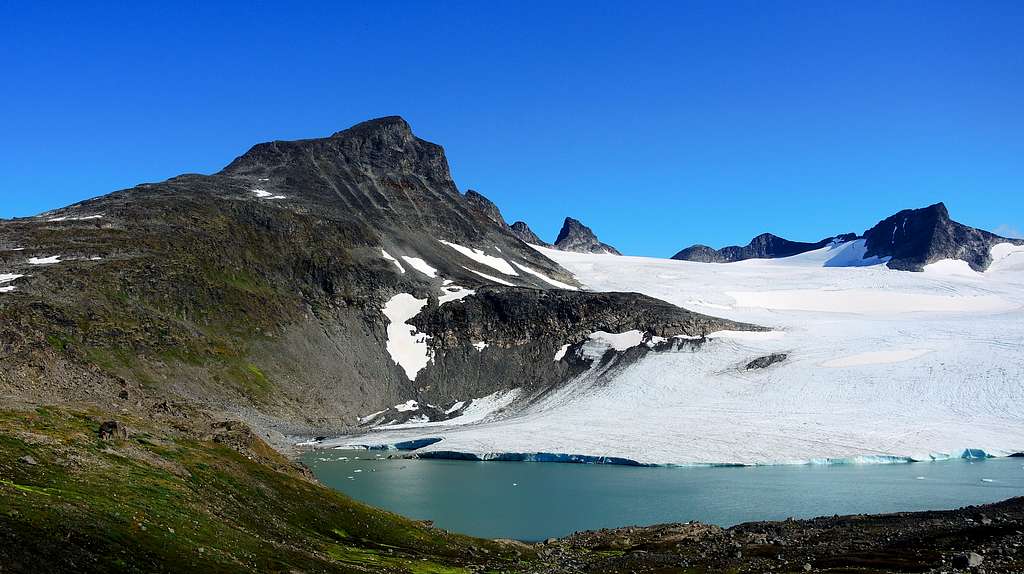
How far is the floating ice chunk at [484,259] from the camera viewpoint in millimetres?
168375

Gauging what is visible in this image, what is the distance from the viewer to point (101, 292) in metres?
98.2

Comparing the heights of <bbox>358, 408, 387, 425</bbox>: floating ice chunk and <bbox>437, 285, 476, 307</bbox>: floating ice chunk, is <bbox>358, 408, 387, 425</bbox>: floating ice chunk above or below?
below

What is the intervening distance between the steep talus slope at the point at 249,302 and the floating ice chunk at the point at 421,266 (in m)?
0.35

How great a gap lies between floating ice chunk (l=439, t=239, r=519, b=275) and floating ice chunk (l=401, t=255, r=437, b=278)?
20174mm

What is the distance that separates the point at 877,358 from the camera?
10975cm

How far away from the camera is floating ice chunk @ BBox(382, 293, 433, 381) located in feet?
392

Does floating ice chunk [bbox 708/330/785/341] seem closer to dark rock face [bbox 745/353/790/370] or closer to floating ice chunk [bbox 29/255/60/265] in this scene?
dark rock face [bbox 745/353/790/370]

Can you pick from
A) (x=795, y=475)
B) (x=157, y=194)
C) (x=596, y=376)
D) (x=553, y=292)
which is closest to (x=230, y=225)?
(x=157, y=194)

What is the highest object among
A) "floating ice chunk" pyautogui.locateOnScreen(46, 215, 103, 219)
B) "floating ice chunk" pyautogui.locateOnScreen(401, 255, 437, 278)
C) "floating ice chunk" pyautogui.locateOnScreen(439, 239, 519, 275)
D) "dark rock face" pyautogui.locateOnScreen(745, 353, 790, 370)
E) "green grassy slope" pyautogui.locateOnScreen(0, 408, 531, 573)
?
"floating ice chunk" pyautogui.locateOnScreen(439, 239, 519, 275)

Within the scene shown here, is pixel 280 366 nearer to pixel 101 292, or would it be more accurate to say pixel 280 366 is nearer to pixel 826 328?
pixel 101 292

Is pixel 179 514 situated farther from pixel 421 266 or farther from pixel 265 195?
pixel 265 195

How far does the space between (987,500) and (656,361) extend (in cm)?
6143

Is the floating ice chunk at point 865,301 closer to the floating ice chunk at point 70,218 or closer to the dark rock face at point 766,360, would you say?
the dark rock face at point 766,360

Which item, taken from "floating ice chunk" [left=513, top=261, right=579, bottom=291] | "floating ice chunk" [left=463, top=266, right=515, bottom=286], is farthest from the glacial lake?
"floating ice chunk" [left=513, top=261, right=579, bottom=291]
